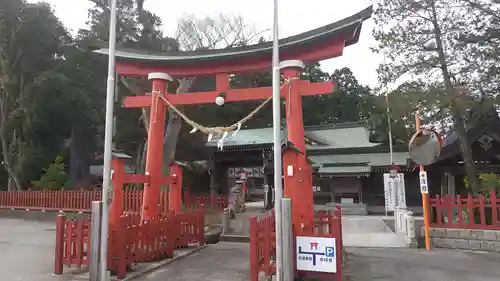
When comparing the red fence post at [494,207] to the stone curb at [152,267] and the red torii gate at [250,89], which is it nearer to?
the red torii gate at [250,89]

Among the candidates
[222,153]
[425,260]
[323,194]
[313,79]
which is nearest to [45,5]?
[222,153]

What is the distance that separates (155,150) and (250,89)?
3.12 meters

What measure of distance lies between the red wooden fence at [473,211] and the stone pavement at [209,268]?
6155 mm

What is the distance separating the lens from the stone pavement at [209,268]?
24.2 ft

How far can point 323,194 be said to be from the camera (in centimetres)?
2502

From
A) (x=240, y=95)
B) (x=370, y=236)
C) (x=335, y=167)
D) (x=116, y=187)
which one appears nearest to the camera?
(x=116, y=187)

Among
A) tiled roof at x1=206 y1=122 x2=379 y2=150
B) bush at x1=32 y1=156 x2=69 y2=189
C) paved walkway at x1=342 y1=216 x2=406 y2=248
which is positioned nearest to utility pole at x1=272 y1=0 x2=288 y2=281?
paved walkway at x1=342 y1=216 x2=406 y2=248

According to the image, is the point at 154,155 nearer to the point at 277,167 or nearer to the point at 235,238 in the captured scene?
the point at 235,238

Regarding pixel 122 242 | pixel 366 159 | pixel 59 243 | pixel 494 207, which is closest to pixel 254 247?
pixel 122 242

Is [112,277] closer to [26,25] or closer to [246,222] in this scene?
[246,222]

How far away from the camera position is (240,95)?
980cm

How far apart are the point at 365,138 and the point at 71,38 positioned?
23064 mm

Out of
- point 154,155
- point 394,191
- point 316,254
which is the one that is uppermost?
point 154,155

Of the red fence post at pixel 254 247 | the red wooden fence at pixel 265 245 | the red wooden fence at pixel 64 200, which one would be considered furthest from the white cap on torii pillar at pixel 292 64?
the red wooden fence at pixel 64 200
